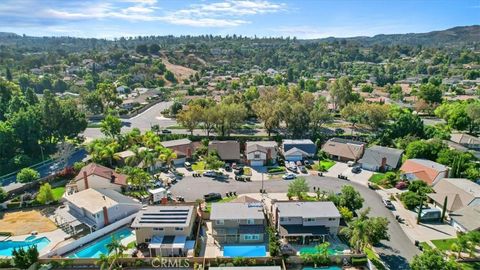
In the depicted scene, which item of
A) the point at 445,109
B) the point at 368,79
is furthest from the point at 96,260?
the point at 368,79

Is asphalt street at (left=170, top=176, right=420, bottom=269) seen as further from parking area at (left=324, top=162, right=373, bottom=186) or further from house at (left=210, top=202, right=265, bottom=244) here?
house at (left=210, top=202, right=265, bottom=244)

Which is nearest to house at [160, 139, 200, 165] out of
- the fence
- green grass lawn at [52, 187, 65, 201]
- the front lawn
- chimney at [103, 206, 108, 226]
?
green grass lawn at [52, 187, 65, 201]

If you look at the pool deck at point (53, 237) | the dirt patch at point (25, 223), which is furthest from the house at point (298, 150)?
the dirt patch at point (25, 223)

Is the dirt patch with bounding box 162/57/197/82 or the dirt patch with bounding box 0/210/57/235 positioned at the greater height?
the dirt patch with bounding box 162/57/197/82

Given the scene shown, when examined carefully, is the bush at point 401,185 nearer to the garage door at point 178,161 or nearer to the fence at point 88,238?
the garage door at point 178,161

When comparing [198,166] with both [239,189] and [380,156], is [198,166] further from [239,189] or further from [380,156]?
[380,156]

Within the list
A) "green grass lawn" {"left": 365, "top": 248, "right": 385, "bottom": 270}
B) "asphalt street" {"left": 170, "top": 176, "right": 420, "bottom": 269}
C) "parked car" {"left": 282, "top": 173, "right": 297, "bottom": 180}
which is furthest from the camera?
"parked car" {"left": 282, "top": 173, "right": 297, "bottom": 180}

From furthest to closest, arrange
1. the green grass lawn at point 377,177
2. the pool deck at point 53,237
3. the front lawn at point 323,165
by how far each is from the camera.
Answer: the front lawn at point 323,165
the green grass lawn at point 377,177
the pool deck at point 53,237
